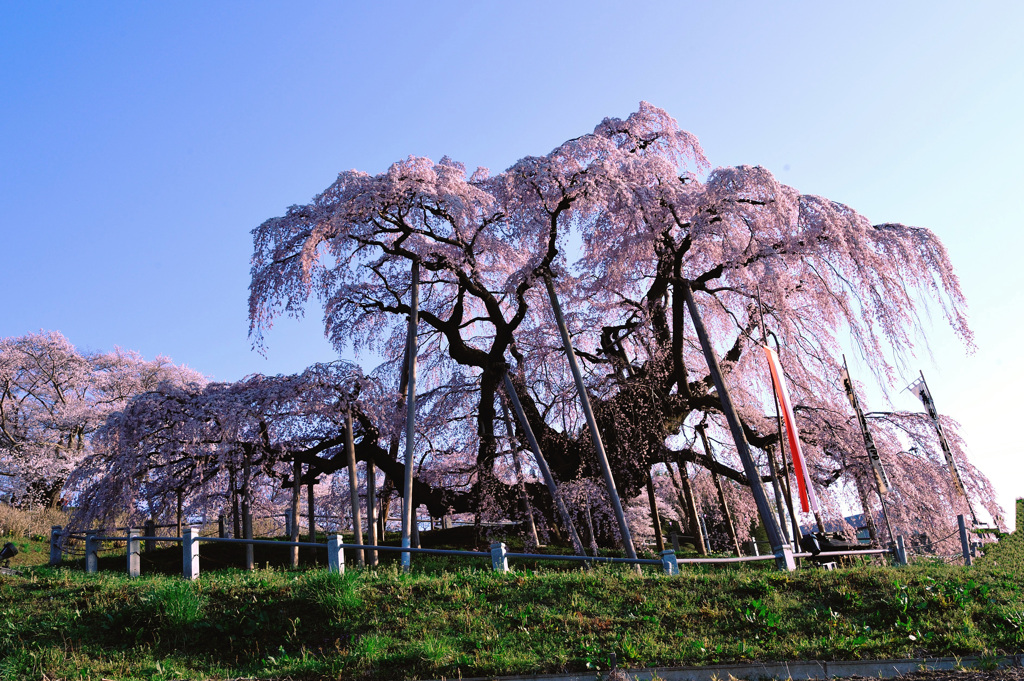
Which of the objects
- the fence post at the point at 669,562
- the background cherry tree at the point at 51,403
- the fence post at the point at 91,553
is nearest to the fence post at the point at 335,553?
the fence post at the point at 669,562

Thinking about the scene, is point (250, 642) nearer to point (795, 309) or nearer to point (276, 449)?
point (276, 449)

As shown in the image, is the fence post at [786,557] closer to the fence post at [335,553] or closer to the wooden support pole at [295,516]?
the fence post at [335,553]

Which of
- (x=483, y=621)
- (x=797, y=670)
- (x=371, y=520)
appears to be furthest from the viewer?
(x=371, y=520)

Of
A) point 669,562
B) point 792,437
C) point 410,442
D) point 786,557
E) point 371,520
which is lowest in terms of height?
point 786,557

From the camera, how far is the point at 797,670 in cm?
670

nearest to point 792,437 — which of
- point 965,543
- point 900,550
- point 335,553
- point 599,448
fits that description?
point 900,550

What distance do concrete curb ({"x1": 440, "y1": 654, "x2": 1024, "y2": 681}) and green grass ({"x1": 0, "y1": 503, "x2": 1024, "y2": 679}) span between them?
17 cm

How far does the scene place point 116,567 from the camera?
1755cm

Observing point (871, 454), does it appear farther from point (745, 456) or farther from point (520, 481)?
point (520, 481)

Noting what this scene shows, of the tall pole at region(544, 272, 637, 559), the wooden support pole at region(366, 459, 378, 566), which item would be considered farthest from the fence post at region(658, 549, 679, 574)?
the wooden support pole at region(366, 459, 378, 566)

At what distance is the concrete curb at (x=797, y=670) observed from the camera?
664 cm

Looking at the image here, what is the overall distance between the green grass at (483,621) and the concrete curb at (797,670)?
173 mm

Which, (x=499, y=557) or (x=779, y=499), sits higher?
(x=779, y=499)

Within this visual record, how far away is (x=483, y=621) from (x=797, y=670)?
3401 mm
